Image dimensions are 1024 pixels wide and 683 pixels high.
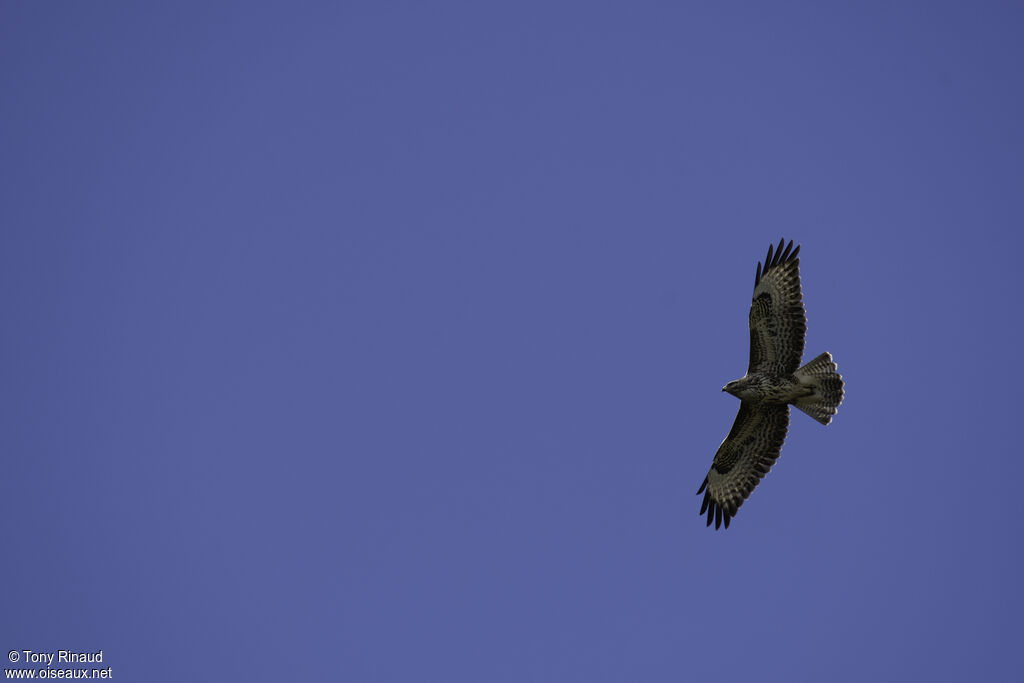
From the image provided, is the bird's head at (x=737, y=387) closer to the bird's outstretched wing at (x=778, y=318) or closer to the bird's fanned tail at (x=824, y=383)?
the bird's outstretched wing at (x=778, y=318)

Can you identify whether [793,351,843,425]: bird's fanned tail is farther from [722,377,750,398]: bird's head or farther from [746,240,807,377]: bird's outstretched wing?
[722,377,750,398]: bird's head

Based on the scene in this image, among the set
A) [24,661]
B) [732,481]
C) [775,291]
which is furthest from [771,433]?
[24,661]

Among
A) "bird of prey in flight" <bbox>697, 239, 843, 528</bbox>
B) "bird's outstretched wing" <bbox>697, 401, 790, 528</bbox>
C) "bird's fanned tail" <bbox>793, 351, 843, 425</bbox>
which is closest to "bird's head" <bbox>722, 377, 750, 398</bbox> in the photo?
"bird of prey in flight" <bbox>697, 239, 843, 528</bbox>

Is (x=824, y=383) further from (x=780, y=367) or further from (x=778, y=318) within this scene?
(x=778, y=318)

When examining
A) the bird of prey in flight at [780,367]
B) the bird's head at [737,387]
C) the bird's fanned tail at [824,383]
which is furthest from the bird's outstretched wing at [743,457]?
the bird's fanned tail at [824,383]

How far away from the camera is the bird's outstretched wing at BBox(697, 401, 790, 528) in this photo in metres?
16.0

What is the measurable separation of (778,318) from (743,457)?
111 inches

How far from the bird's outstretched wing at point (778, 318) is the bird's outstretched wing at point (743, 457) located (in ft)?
2.98

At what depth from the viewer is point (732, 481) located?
16.8m

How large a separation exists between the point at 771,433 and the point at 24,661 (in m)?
17.9

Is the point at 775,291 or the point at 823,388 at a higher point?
the point at 775,291

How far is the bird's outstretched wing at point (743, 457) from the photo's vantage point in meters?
16.0

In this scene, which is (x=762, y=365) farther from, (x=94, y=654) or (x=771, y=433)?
(x=94, y=654)

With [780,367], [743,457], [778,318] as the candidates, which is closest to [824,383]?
[780,367]
